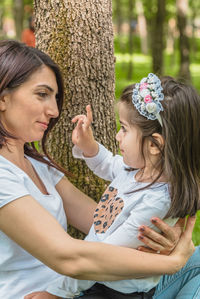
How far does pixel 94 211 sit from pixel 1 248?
0.70 m

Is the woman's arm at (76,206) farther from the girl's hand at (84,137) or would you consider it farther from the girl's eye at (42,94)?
the girl's eye at (42,94)

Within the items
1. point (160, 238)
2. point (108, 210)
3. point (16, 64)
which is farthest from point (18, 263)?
point (16, 64)

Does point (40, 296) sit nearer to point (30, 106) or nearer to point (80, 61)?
point (30, 106)

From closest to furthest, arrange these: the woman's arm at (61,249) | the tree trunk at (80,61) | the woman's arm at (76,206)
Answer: the woman's arm at (61,249) → the woman's arm at (76,206) → the tree trunk at (80,61)

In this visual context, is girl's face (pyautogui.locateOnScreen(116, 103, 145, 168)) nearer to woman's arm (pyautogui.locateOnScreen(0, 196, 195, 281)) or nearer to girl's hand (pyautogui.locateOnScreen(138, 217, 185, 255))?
girl's hand (pyautogui.locateOnScreen(138, 217, 185, 255))

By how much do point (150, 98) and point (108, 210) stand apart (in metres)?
0.61

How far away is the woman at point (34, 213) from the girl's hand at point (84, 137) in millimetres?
144

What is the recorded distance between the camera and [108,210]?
92.7 inches

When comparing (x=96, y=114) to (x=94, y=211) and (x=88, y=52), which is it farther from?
(x=94, y=211)

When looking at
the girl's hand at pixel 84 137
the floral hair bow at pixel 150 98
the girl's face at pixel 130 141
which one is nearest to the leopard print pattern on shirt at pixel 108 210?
the girl's face at pixel 130 141

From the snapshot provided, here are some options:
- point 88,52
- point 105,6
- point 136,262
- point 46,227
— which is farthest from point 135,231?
point 105,6

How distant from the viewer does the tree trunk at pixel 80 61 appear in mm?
2994

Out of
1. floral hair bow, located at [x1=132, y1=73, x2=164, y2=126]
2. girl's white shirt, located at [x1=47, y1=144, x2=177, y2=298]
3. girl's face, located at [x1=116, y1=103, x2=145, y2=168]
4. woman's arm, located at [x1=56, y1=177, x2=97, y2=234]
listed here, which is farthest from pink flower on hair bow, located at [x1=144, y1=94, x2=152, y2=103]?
woman's arm, located at [x1=56, y1=177, x2=97, y2=234]

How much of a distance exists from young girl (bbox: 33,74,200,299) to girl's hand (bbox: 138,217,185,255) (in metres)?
0.04
